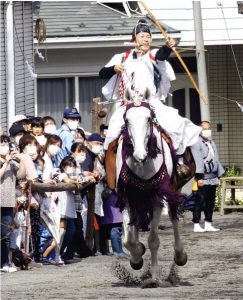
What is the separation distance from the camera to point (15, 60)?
74.6 feet

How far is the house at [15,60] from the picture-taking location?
72.5 feet

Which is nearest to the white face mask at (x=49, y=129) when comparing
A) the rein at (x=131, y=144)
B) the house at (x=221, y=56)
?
the rein at (x=131, y=144)

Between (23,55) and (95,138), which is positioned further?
(23,55)

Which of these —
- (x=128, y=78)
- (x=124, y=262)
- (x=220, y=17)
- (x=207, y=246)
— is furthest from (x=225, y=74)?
(x=128, y=78)

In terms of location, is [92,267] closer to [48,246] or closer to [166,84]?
[48,246]

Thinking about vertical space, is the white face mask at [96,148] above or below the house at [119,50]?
below

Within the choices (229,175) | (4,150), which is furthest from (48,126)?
(229,175)

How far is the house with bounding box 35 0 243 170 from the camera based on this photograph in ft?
91.9

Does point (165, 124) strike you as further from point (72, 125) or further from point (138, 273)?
point (72, 125)

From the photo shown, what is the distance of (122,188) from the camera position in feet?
Answer: 49.9

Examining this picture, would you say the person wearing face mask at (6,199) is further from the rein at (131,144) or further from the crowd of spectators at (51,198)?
the rein at (131,144)

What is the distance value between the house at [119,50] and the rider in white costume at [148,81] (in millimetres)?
11041

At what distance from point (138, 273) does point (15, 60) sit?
22.4 ft

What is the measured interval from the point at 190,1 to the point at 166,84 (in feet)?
46.9
